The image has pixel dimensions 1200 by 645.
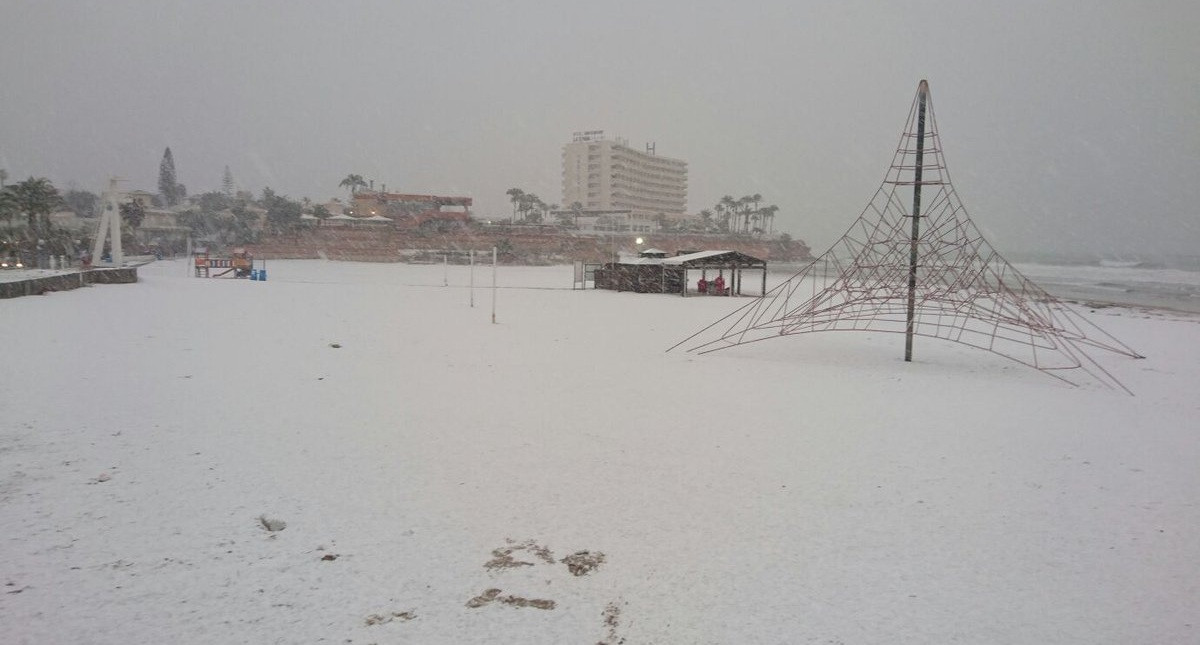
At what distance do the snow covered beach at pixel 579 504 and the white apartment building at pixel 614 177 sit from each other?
428 ft

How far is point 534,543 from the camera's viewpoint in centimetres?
443

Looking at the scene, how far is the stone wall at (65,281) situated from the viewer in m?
19.6

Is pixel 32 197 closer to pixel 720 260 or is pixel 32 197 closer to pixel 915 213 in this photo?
pixel 720 260

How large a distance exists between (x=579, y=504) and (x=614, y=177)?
463ft

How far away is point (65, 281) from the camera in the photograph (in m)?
23.5

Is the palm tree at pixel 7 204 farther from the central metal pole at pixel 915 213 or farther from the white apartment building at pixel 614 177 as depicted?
the white apartment building at pixel 614 177

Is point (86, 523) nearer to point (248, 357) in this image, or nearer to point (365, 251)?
point (248, 357)

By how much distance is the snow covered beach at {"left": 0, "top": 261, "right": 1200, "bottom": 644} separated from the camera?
11.7 ft

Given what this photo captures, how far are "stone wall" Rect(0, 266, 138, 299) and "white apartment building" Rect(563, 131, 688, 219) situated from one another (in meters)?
114

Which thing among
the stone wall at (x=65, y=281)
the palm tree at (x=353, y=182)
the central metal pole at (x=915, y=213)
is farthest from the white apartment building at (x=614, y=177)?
the central metal pole at (x=915, y=213)

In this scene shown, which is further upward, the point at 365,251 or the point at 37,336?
the point at 365,251

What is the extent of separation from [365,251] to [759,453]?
63468 mm

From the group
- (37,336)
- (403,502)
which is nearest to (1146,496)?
(403,502)

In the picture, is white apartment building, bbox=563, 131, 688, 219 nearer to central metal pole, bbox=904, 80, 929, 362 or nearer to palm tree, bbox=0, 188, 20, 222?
palm tree, bbox=0, 188, 20, 222
